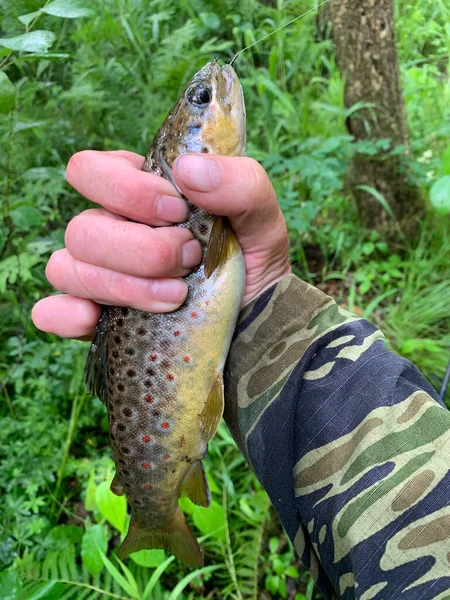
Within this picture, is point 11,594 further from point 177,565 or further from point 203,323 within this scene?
point 203,323

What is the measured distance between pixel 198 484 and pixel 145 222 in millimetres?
833

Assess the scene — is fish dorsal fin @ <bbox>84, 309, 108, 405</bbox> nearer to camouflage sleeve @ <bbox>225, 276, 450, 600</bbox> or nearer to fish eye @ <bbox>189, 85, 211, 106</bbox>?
camouflage sleeve @ <bbox>225, 276, 450, 600</bbox>

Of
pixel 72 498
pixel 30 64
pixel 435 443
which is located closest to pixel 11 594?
pixel 72 498

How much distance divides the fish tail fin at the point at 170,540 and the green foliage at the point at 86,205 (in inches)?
20.4

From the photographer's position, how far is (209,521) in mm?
2383

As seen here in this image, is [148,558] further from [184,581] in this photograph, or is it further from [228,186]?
[228,186]

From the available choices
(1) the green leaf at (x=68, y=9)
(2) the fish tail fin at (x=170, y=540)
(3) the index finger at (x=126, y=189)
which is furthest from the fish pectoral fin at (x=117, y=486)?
(1) the green leaf at (x=68, y=9)

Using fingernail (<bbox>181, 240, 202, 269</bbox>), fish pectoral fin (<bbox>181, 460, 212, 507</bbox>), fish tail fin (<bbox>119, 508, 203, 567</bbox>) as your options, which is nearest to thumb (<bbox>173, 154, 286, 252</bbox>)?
fingernail (<bbox>181, 240, 202, 269</bbox>)

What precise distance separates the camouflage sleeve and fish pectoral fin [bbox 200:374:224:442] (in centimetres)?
10

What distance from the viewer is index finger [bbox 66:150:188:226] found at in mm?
1303

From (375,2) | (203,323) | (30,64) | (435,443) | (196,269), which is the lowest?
(435,443)

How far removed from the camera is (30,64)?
11.7 feet

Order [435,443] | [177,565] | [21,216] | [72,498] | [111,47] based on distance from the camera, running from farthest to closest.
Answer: [111,47] < [72,498] < [177,565] < [21,216] < [435,443]

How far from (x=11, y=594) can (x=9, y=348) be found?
6.04 feet
